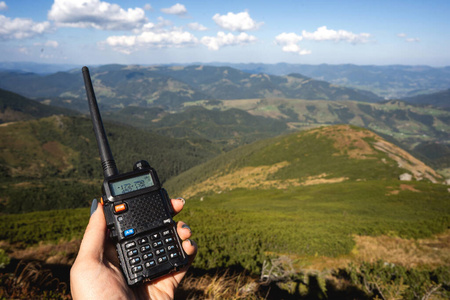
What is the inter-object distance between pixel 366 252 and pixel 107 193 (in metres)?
15.2

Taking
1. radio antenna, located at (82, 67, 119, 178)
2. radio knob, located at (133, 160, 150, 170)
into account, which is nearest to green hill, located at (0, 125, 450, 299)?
radio knob, located at (133, 160, 150, 170)

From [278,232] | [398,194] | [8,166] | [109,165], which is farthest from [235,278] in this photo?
[8,166]

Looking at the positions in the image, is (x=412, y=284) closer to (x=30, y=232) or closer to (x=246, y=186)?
(x=30, y=232)

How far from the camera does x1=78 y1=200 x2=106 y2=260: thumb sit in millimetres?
3080

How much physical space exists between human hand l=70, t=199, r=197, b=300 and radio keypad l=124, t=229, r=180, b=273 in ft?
0.68

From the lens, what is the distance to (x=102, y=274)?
10.1 ft

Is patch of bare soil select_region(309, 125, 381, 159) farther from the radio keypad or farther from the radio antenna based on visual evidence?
the radio antenna

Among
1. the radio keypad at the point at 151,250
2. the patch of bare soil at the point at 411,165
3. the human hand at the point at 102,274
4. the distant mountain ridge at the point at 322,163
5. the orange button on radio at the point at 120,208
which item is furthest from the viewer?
the distant mountain ridge at the point at 322,163

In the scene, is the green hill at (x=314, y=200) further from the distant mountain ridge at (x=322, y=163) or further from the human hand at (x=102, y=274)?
the human hand at (x=102, y=274)

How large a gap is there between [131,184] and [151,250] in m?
1.19

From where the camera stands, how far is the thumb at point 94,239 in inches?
121

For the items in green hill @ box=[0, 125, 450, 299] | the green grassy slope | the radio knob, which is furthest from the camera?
the green grassy slope

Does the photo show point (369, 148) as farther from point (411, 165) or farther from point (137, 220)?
point (137, 220)

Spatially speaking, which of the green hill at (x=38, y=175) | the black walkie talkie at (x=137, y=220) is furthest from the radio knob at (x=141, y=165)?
the green hill at (x=38, y=175)
